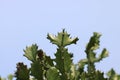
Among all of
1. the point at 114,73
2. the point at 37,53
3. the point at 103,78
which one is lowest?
the point at 103,78

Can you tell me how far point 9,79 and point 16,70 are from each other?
0.69 meters

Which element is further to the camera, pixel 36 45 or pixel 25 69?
pixel 36 45

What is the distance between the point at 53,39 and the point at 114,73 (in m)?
0.90

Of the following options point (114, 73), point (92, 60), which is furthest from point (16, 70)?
point (114, 73)

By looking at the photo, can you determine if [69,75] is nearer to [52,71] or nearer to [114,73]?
[52,71]

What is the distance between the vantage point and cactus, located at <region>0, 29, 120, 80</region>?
2.94 metres

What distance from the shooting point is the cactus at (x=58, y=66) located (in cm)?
294

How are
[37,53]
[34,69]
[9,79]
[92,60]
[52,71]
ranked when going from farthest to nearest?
[9,79], [92,60], [37,53], [34,69], [52,71]

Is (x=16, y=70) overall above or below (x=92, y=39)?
below

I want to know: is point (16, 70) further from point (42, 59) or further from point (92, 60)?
point (92, 60)

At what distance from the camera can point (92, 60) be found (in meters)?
3.51

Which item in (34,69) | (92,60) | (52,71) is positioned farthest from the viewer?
(92,60)

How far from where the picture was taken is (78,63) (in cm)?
348

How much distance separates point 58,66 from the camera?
3064mm
